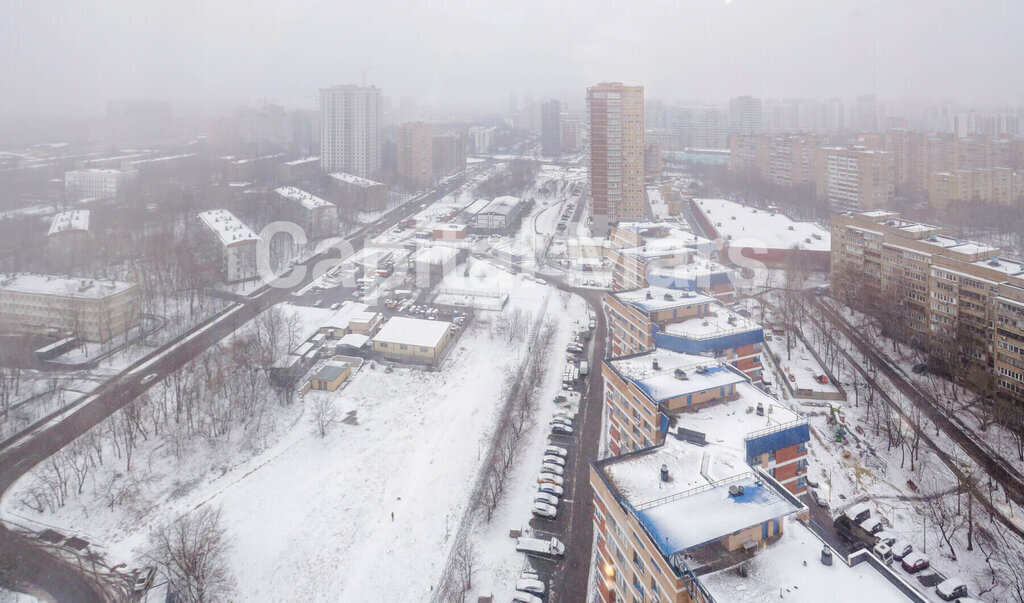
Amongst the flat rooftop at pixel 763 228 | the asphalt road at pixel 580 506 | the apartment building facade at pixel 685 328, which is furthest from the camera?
the flat rooftop at pixel 763 228

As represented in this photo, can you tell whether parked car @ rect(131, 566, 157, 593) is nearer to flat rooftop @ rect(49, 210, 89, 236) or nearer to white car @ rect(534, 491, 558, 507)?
white car @ rect(534, 491, 558, 507)

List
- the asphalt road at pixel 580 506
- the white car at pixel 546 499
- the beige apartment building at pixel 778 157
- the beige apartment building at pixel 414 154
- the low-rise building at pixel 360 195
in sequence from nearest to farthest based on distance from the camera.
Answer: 1. the asphalt road at pixel 580 506
2. the white car at pixel 546 499
3. the low-rise building at pixel 360 195
4. the beige apartment building at pixel 778 157
5. the beige apartment building at pixel 414 154

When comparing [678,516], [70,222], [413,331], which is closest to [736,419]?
[678,516]

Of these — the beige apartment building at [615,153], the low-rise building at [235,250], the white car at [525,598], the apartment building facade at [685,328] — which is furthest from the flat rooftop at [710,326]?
the low-rise building at [235,250]

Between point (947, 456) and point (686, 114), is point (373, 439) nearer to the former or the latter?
point (947, 456)

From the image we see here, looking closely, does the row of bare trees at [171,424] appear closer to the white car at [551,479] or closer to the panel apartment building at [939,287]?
the white car at [551,479]
